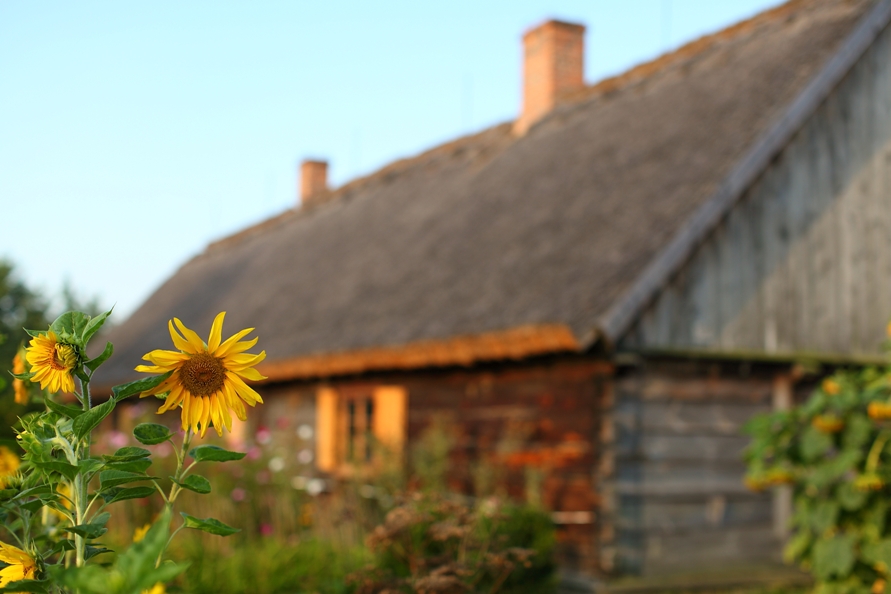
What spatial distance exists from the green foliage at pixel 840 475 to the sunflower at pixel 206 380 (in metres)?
3.91

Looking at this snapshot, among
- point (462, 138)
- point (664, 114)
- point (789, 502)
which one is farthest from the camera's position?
point (462, 138)

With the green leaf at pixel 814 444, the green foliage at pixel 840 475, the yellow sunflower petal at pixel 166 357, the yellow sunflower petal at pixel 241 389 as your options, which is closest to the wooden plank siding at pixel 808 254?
the green foliage at pixel 840 475

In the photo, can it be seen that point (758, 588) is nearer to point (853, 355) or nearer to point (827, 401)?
point (853, 355)

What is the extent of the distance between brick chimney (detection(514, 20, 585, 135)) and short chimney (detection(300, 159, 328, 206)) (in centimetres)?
734

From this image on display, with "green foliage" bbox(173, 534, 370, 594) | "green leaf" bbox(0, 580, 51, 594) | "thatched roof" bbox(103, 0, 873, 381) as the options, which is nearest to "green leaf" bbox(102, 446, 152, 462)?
"green leaf" bbox(0, 580, 51, 594)

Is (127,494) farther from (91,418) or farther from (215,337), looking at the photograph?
(215,337)

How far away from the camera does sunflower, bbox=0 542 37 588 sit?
1.77m

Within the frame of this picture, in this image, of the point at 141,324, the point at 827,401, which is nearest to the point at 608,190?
the point at 827,401

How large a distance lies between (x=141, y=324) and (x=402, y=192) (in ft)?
21.9

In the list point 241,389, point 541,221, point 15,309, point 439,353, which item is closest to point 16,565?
point 241,389

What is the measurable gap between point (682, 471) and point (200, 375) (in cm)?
640

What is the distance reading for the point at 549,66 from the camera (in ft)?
41.8

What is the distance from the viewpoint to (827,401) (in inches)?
206

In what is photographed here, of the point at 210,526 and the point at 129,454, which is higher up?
the point at 129,454
